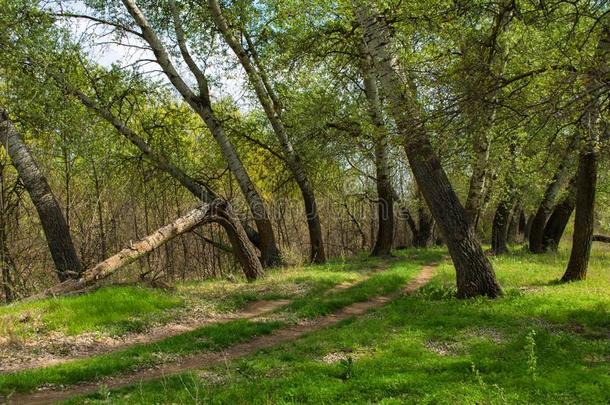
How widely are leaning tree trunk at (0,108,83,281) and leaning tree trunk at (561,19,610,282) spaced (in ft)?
35.5

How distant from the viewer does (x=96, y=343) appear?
8.48 m

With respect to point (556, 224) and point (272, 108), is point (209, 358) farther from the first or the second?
point (556, 224)

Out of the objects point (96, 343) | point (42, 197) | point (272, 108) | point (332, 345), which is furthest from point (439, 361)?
point (272, 108)

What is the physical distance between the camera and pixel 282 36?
58.0ft

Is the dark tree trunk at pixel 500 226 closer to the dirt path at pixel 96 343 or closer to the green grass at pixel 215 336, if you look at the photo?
the green grass at pixel 215 336

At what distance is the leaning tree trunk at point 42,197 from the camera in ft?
39.6

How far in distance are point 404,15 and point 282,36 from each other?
801cm

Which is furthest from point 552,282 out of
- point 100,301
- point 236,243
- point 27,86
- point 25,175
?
point 27,86

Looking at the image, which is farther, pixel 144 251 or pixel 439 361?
pixel 144 251

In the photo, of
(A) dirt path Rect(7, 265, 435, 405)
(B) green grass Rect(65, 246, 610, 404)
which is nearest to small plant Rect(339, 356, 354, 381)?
(B) green grass Rect(65, 246, 610, 404)

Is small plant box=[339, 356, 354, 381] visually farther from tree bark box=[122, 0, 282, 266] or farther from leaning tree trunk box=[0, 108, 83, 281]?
tree bark box=[122, 0, 282, 266]

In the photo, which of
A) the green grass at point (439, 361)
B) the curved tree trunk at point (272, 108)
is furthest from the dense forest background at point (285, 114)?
the green grass at point (439, 361)

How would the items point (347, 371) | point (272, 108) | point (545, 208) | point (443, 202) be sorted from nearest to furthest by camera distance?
point (347, 371)
point (443, 202)
point (272, 108)
point (545, 208)

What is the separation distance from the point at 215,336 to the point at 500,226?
14.6 meters
